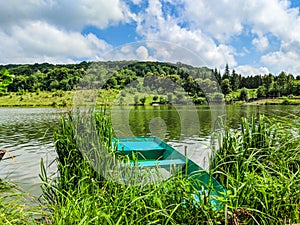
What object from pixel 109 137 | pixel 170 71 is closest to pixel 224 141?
pixel 109 137

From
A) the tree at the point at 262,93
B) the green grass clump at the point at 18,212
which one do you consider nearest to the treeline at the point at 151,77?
the green grass clump at the point at 18,212

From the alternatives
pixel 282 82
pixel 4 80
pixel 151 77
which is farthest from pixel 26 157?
pixel 282 82

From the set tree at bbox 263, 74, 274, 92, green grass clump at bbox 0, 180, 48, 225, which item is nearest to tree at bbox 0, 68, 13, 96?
green grass clump at bbox 0, 180, 48, 225

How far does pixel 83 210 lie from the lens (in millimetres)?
2092

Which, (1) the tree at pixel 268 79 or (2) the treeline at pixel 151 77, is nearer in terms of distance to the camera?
(2) the treeline at pixel 151 77

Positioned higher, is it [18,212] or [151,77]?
[151,77]

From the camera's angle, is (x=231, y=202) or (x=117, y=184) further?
(x=117, y=184)

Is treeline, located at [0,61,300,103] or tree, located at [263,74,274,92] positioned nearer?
treeline, located at [0,61,300,103]

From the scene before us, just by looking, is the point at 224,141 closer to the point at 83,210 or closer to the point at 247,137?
the point at 247,137

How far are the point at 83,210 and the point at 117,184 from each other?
44.9 inches

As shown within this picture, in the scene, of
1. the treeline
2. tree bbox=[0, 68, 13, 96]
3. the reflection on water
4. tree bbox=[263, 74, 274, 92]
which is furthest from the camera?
tree bbox=[263, 74, 274, 92]

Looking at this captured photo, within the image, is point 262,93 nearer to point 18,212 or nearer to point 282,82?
point 282,82

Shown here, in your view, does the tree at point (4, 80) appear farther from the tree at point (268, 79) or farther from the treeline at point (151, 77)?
the tree at point (268, 79)

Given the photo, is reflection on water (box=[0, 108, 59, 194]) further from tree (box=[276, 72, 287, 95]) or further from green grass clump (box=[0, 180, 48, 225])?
tree (box=[276, 72, 287, 95])
